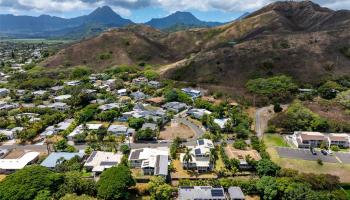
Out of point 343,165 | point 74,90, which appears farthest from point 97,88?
point 343,165

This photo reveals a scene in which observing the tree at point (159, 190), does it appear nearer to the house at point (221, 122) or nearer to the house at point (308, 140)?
the house at point (221, 122)

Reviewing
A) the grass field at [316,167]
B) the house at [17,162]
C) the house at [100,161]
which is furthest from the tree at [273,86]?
the house at [17,162]

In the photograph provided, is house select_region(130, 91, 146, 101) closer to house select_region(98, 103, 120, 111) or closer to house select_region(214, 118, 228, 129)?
house select_region(98, 103, 120, 111)

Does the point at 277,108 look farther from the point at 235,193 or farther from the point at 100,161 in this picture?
the point at 100,161

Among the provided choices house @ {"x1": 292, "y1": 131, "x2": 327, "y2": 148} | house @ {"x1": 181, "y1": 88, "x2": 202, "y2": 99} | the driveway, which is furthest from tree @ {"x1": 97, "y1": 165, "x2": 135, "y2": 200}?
house @ {"x1": 181, "y1": 88, "x2": 202, "y2": 99}

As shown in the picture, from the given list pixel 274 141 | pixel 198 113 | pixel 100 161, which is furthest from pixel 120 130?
pixel 274 141

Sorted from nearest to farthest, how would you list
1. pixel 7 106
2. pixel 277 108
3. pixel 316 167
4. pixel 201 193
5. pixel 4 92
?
→ pixel 201 193 < pixel 316 167 < pixel 277 108 < pixel 7 106 < pixel 4 92
